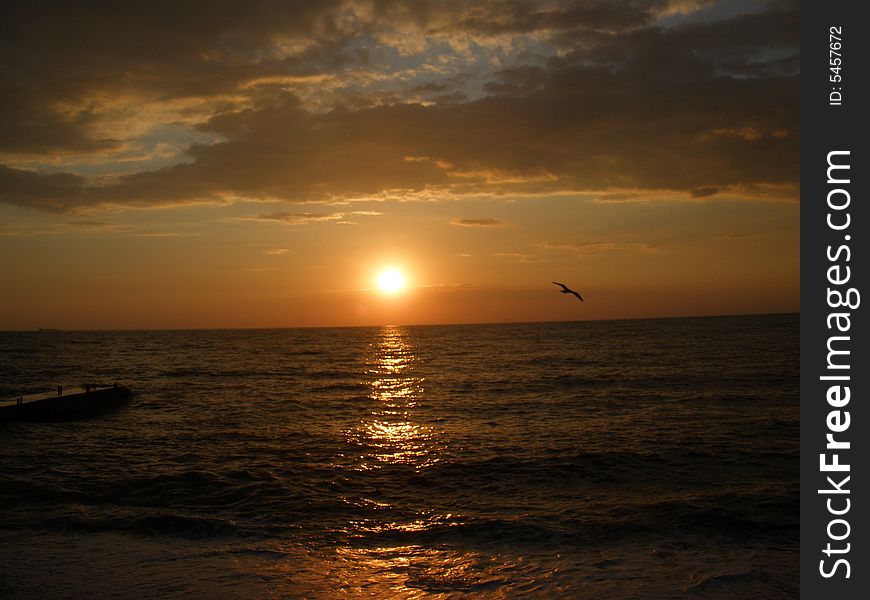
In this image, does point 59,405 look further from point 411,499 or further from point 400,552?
point 400,552

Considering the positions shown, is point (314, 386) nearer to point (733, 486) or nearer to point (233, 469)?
point (233, 469)

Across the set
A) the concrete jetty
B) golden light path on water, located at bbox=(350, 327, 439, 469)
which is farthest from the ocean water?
the concrete jetty

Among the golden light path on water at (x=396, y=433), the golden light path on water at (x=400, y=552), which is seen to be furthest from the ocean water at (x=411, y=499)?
the golden light path on water at (x=396, y=433)

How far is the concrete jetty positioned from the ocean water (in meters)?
1.53

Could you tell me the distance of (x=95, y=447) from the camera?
86.0 feet

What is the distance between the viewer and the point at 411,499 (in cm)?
1825

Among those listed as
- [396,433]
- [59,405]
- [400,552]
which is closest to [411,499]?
[400,552]

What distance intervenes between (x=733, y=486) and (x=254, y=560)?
14299 mm

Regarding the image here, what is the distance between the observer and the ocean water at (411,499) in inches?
464

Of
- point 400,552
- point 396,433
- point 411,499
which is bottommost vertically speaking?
point 396,433

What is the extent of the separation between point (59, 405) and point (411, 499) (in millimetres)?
26323

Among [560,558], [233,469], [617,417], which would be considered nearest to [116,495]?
[233,469]

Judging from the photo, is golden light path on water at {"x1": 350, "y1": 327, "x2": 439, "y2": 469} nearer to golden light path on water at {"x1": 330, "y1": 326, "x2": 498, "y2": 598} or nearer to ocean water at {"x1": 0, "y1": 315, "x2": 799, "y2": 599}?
golden light path on water at {"x1": 330, "y1": 326, "x2": 498, "y2": 598}

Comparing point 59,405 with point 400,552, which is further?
point 59,405
